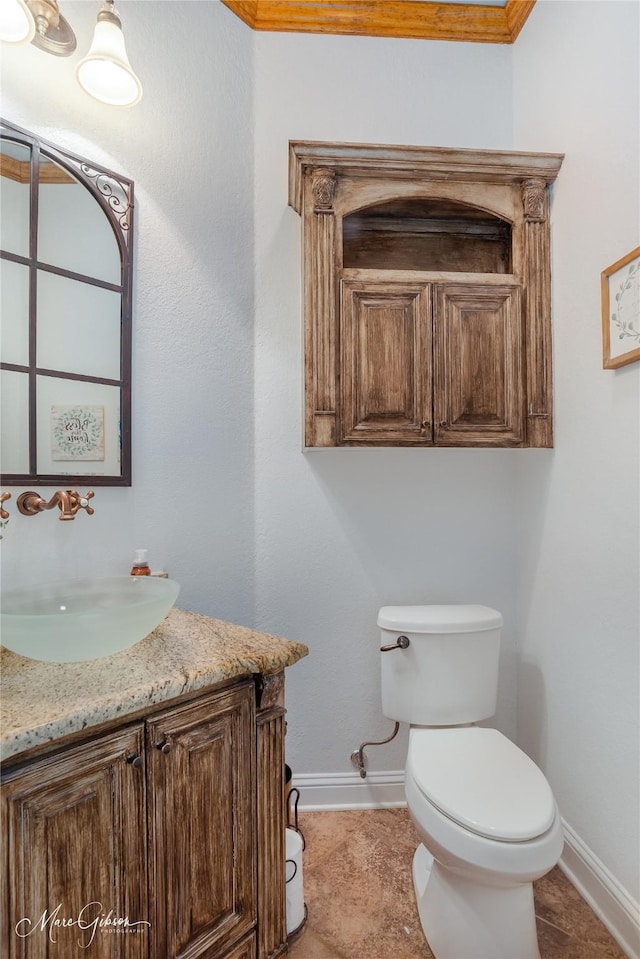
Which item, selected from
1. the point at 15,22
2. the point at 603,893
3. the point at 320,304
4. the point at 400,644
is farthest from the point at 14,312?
the point at 603,893

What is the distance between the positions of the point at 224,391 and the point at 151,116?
87cm

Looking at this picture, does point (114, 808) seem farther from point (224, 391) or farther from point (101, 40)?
point (101, 40)

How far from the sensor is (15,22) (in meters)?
1.03

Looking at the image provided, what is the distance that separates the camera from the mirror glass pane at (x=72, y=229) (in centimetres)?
121

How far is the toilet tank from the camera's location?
4.98ft

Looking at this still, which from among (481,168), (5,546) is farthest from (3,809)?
(481,168)

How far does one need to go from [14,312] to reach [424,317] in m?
1.17

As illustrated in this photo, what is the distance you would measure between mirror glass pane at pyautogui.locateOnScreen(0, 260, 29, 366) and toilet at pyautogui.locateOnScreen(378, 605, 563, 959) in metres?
1.30

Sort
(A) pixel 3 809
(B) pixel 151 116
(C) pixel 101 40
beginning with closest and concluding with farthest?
(A) pixel 3 809
(C) pixel 101 40
(B) pixel 151 116

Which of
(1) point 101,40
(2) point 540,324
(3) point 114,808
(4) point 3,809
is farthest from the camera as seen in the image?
(2) point 540,324

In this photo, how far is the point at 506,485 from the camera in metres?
1.81

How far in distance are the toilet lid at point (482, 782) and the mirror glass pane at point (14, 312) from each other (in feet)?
4.88

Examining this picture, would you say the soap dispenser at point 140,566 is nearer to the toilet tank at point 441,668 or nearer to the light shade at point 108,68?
the toilet tank at point 441,668

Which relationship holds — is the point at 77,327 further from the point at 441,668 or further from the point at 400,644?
the point at 441,668
